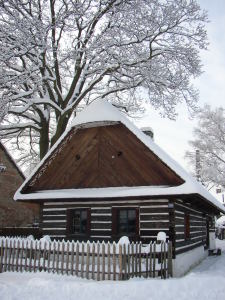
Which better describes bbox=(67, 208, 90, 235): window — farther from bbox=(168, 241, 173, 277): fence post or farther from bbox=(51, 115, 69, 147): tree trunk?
bbox=(51, 115, 69, 147): tree trunk

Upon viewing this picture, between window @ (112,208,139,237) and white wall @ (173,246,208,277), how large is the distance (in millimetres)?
2020

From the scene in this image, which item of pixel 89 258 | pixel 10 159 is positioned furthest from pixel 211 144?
pixel 89 258

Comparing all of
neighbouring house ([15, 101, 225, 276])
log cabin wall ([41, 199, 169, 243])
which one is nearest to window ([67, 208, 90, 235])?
neighbouring house ([15, 101, 225, 276])

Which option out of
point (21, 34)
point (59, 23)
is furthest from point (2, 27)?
point (59, 23)

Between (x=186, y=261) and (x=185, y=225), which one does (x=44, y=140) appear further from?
(x=186, y=261)

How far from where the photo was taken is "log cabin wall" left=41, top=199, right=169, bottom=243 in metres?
13.9

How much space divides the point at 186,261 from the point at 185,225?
171 centimetres

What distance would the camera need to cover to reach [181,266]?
566 inches

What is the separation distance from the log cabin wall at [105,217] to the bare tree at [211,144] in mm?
23830

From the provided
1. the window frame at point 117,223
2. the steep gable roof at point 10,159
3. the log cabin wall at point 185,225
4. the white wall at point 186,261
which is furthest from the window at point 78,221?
the steep gable roof at point 10,159

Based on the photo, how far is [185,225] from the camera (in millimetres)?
16719

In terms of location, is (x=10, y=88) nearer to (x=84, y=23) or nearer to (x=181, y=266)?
(x=84, y=23)

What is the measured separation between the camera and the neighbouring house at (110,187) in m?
13.8

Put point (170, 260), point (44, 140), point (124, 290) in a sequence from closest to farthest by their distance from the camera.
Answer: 1. point (124, 290)
2. point (170, 260)
3. point (44, 140)
